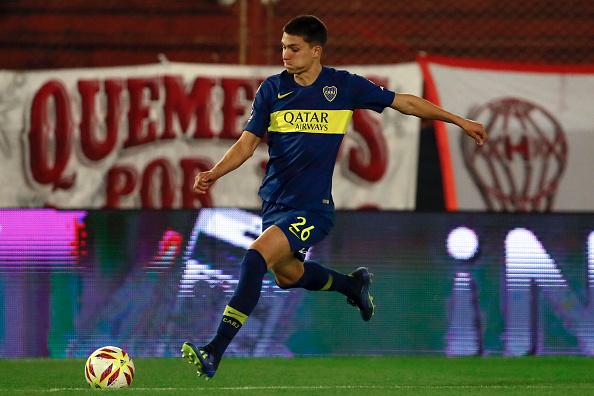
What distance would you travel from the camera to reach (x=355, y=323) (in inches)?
333

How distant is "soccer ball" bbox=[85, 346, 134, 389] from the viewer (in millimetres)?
6684

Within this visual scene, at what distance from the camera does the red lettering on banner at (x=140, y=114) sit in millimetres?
10336

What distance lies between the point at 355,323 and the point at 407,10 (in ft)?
11.6

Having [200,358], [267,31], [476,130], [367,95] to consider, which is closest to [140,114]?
[267,31]

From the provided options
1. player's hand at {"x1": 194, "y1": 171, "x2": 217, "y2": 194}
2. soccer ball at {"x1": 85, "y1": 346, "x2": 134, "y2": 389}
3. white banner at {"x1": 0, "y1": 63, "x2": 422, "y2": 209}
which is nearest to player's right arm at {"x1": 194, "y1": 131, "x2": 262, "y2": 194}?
player's hand at {"x1": 194, "y1": 171, "x2": 217, "y2": 194}

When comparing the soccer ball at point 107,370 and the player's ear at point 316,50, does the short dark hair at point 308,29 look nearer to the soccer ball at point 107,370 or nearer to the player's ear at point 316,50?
the player's ear at point 316,50

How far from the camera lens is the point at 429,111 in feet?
22.5

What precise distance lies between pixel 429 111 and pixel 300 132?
25.5 inches

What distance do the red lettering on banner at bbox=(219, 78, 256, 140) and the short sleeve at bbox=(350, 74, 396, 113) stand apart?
3458mm

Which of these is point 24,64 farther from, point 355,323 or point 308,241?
point 308,241

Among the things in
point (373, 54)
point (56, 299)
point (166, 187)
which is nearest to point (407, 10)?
point (373, 54)

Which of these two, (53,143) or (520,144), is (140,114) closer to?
(53,143)

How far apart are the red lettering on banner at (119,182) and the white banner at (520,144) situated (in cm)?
224

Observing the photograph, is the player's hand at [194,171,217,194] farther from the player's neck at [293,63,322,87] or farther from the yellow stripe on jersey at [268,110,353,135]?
the player's neck at [293,63,322,87]
